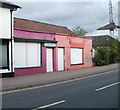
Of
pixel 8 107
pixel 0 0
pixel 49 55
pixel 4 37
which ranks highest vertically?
pixel 0 0

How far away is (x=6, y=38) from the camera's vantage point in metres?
14.2

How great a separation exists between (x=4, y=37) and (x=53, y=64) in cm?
572

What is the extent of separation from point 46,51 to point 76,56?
16.6 ft

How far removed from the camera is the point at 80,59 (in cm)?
2205

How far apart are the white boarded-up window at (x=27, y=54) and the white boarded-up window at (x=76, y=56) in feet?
17.0

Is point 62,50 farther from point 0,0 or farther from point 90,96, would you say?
point 90,96

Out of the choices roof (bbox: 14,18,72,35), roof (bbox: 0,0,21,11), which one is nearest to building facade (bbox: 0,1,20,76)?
roof (bbox: 0,0,21,11)

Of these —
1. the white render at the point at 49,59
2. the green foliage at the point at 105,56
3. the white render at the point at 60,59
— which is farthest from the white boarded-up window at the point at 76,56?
the green foliage at the point at 105,56

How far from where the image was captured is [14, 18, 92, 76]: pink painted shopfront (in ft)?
50.2

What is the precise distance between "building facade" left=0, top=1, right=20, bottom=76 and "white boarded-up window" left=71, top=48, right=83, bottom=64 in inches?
321

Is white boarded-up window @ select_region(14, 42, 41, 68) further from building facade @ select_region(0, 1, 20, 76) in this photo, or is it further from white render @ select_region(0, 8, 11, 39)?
white render @ select_region(0, 8, 11, 39)

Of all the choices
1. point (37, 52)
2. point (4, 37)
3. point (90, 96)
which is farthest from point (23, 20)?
point (90, 96)

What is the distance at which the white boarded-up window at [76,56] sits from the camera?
20922mm

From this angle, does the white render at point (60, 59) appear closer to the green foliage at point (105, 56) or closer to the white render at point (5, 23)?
the white render at point (5, 23)
